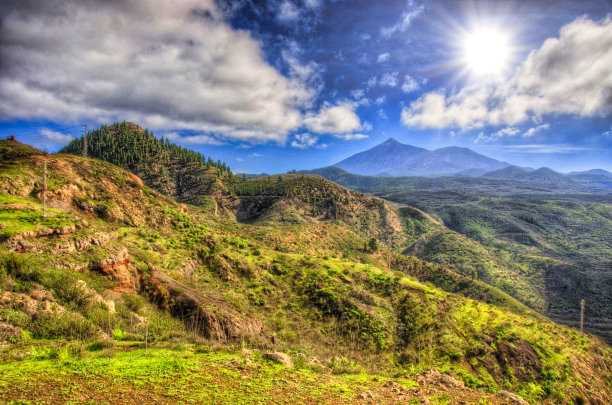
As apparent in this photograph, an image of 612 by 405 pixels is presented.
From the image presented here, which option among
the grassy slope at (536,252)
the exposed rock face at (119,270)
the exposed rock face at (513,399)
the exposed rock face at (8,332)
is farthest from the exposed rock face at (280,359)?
the grassy slope at (536,252)

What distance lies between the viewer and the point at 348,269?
31875 millimetres

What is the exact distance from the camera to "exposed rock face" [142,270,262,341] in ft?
51.8

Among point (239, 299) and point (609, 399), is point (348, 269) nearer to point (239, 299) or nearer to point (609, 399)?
point (239, 299)

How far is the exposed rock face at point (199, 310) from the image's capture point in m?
15.8

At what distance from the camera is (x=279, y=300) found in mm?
25312

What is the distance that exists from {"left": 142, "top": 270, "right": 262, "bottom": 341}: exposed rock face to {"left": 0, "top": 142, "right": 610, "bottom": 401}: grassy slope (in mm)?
402

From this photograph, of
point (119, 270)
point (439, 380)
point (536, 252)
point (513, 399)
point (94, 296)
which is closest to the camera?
point (513, 399)

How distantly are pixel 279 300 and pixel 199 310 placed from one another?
10413 millimetres

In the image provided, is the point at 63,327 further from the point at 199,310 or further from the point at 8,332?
the point at 199,310

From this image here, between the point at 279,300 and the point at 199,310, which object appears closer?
the point at 199,310

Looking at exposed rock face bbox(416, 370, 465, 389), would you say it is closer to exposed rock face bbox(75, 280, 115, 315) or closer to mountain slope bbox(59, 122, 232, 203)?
exposed rock face bbox(75, 280, 115, 315)

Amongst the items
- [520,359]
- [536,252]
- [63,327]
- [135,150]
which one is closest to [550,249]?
[536,252]

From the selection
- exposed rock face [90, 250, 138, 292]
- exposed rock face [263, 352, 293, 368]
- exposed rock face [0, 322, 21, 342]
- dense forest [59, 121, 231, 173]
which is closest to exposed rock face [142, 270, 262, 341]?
exposed rock face [90, 250, 138, 292]

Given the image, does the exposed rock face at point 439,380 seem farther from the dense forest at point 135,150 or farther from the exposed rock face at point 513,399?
the dense forest at point 135,150
